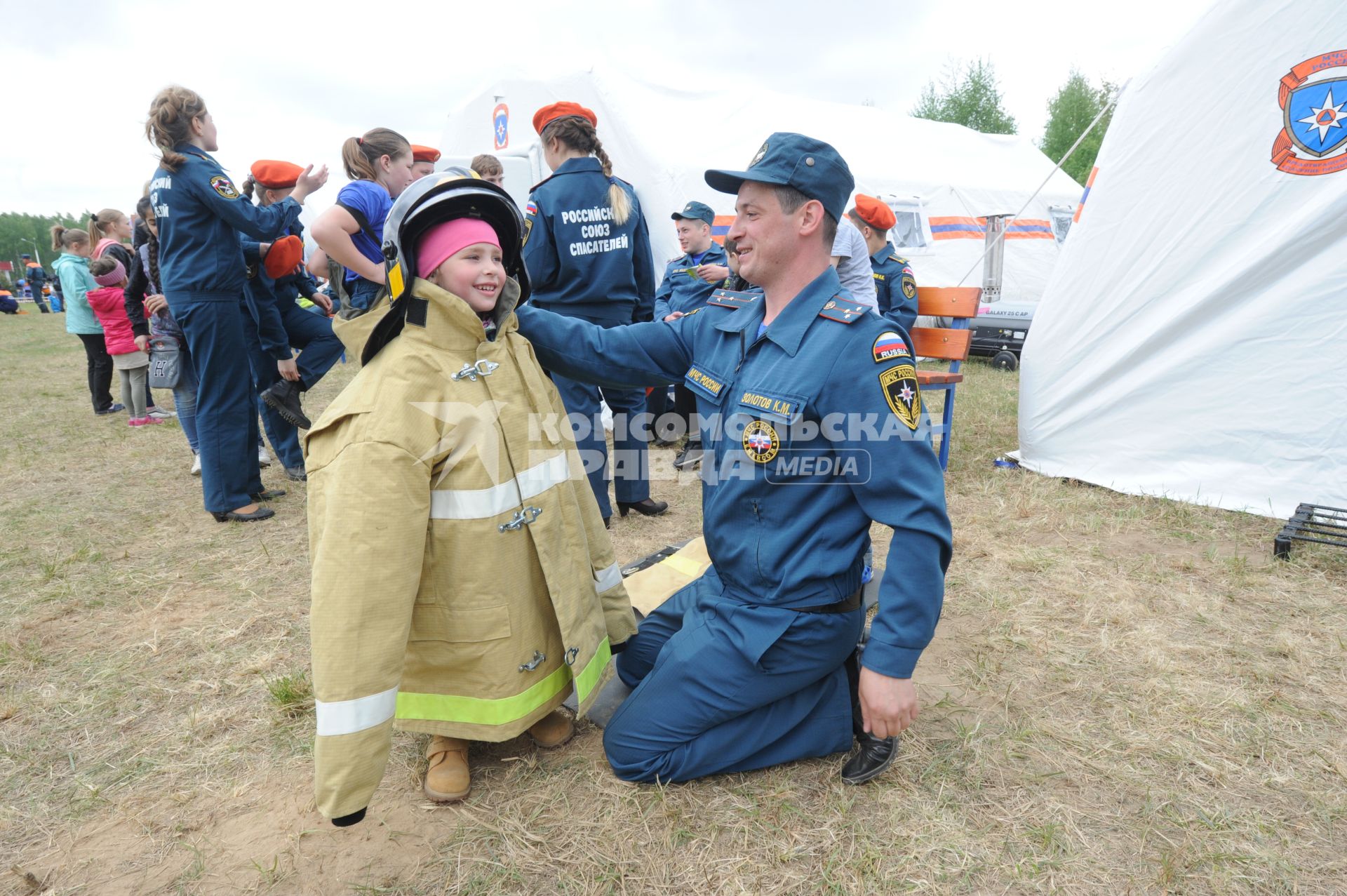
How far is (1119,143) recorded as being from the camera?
4.98 m

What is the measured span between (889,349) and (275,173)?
445 cm

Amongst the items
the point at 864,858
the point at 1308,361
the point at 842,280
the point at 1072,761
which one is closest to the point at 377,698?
the point at 864,858

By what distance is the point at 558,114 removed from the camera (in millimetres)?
4180

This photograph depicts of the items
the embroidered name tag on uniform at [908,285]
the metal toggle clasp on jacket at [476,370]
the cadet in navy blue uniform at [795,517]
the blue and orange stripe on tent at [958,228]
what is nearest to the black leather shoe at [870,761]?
the cadet in navy blue uniform at [795,517]

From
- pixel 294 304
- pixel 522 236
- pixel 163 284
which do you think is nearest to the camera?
pixel 522 236

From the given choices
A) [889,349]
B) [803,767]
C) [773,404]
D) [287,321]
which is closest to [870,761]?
[803,767]

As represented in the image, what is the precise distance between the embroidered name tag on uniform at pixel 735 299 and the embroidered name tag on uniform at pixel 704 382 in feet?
0.83

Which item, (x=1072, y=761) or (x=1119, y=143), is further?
(x=1119, y=143)

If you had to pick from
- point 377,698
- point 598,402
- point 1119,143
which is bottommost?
point 377,698

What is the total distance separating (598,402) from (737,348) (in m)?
2.14

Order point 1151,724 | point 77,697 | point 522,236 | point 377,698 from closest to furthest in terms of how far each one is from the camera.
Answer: point 377,698, point 522,236, point 1151,724, point 77,697

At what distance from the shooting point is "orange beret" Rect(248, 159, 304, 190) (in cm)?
468

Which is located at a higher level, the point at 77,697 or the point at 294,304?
the point at 294,304

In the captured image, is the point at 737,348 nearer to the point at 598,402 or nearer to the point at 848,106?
the point at 598,402
